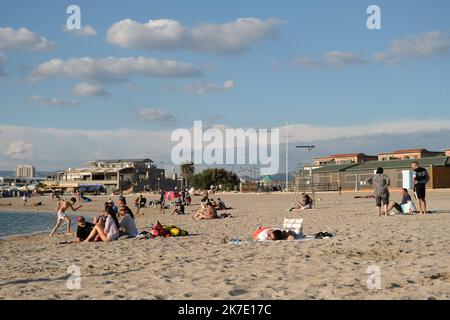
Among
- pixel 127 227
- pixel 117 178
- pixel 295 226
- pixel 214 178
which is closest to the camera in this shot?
pixel 295 226

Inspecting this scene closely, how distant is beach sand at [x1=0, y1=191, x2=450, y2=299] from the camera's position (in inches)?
229

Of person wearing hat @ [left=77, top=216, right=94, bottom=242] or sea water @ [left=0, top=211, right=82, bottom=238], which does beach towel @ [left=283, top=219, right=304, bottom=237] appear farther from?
sea water @ [left=0, top=211, right=82, bottom=238]

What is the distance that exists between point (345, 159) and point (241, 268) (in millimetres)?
76715

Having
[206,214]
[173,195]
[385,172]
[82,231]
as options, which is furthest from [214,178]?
[82,231]

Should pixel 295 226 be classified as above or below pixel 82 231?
above

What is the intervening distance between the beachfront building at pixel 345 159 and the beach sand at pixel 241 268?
6639cm

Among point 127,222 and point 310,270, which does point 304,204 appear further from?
point 310,270

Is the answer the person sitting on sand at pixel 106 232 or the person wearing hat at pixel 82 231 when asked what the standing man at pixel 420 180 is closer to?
the person sitting on sand at pixel 106 232

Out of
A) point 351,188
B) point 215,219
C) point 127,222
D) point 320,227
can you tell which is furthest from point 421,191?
point 351,188

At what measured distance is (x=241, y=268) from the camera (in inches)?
288

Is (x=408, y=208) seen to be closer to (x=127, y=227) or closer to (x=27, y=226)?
(x=127, y=227)

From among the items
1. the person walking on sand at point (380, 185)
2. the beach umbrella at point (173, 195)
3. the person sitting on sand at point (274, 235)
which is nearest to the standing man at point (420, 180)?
the person walking on sand at point (380, 185)

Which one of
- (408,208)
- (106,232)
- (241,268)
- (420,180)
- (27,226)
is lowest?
(27,226)

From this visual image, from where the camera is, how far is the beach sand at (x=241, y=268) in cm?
581
